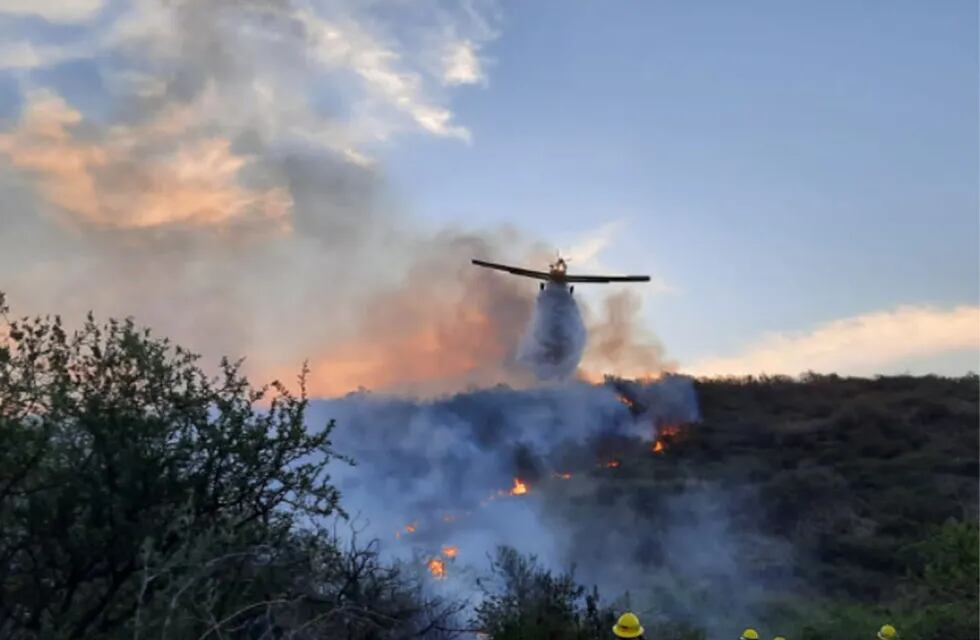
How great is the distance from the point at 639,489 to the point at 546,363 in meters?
21.0

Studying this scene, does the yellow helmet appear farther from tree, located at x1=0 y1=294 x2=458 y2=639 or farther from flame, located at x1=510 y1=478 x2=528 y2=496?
flame, located at x1=510 y1=478 x2=528 y2=496

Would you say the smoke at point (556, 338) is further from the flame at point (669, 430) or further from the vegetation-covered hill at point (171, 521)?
the vegetation-covered hill at point (171, 521)

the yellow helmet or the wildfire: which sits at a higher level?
the wildfire

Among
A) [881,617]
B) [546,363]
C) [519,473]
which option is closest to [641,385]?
[546,363]

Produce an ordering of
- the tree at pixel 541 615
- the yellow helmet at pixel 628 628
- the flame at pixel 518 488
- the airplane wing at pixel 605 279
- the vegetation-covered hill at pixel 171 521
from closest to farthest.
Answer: the vegetation-covered hill at pixel 171 521
the yellow helmet at pixel 628 628
the tree at pixel 541 615
the flame at pixel 518 488
the airplane wing at pixel 605 279

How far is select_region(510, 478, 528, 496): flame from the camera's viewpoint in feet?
149

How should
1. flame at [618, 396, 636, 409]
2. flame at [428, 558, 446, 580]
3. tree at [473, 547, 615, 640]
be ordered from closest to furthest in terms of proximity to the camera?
tree at [473, 547, 615, 640] → flame at [428, 558, 446, 580] → flame at [618, 396, 636, 409]

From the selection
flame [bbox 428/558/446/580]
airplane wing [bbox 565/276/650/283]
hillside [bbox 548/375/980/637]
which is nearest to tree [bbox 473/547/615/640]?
flame [bbox 428/558/446/580]

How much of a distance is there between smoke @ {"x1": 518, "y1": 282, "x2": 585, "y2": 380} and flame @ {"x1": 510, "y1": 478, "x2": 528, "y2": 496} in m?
12.9

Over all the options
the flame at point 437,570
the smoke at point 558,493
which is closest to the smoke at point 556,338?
the smoke at point 558,493

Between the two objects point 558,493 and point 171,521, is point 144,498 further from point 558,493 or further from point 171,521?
point 558,493

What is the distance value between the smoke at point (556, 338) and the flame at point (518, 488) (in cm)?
1292

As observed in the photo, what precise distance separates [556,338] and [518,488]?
15.9 m

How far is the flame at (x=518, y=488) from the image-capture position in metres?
45.5
